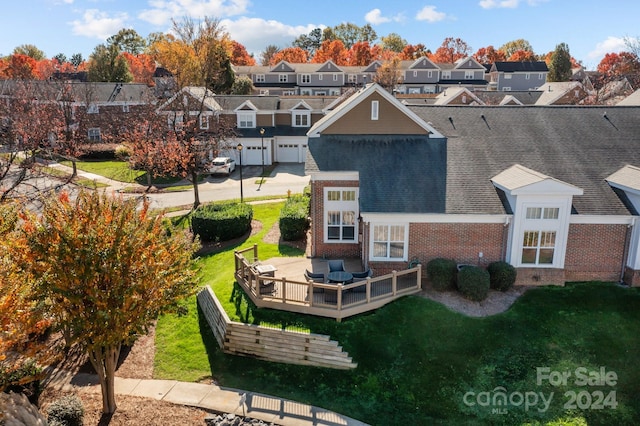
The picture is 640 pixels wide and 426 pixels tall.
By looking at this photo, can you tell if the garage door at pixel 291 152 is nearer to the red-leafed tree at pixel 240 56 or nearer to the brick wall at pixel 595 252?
the brick wall at pixel 595 252

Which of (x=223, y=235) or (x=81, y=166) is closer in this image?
(x=223, y=235)

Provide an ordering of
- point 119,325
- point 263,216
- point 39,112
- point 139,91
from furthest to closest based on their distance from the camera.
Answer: point 139,91 < point 39,112 < point 263,216 < point 119,325

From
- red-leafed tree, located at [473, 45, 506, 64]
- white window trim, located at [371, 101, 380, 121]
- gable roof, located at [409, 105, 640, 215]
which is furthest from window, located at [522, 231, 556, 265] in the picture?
red-leafed tree, located at [473, 45, 506, 64]

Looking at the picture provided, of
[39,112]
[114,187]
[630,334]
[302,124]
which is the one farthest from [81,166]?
[630,334]

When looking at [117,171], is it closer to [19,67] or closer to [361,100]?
[361,100]

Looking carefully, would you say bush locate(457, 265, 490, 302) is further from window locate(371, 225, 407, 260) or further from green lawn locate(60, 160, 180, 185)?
green lawn locate(60, 160, 180, 185)

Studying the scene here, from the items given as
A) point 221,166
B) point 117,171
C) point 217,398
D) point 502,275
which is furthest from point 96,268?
point 117,171

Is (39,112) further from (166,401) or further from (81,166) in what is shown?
(166,401)
